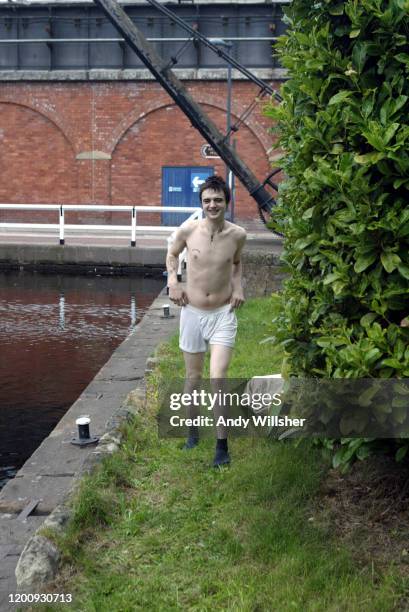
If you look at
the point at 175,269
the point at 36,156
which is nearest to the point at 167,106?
the point at 36,156

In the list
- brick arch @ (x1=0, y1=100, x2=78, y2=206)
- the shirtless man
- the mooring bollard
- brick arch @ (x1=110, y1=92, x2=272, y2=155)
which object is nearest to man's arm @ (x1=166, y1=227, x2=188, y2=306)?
the shirtless man

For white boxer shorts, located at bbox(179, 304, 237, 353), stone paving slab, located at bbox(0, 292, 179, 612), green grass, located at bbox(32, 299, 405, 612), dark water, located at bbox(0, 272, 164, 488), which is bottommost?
dark water, located at bbox(0, 272, 164, 488)

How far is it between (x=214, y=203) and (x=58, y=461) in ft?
7.09

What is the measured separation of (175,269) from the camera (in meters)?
5.48

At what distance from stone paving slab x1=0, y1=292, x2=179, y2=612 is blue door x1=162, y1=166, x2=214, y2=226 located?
65.6 ft

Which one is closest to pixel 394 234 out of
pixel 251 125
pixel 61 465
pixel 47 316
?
pixel 61 465

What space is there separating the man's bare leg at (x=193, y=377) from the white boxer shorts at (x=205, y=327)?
0.06 meters

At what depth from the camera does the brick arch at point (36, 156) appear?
29.5 meters

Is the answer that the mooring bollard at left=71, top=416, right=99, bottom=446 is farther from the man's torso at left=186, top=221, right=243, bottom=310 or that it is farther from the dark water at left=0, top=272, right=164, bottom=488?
the man's torso at left=186, top=221, right=243, bottom=310

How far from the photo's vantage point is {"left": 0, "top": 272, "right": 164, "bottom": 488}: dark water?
7840 millimetres

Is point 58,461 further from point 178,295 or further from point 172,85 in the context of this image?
point 172,85

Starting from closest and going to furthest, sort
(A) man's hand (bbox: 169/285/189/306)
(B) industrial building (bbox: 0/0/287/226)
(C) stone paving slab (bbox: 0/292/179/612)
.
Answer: (C) stone paving slab (bbox: 0/292/179/612)
(A) man's hand (bbox: 169/285/189/306)
(B) industrial building (bbox: 0/0/287/226)

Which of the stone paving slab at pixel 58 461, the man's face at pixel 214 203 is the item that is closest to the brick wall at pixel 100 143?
the stone paving slab at pixel 58 461

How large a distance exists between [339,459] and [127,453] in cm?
198
